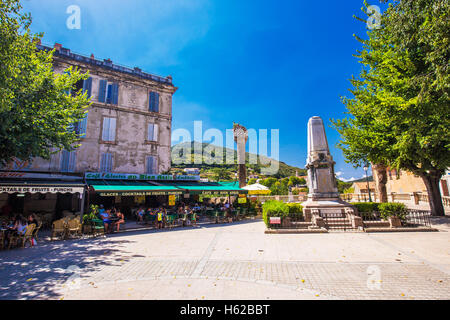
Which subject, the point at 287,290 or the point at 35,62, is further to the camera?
the point at 35,62

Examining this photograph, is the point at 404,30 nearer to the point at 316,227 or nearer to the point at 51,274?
the point at 316,227

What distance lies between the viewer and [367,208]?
39.9ft

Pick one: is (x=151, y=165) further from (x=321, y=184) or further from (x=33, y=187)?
(x=321, y=184)

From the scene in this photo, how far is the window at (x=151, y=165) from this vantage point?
72.4 feet

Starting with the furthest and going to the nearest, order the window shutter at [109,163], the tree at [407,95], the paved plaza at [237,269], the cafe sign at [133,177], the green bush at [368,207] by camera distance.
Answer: the window shutter at [109,163] < the cafe sign at [133,177] < the green bush at [368,207] < the tree at [407,95] < the paved plaza at [237,269]

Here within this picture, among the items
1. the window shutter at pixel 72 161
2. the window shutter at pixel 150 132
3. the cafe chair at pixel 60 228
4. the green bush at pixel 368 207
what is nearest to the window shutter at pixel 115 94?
the window shutter at pixel 150 132

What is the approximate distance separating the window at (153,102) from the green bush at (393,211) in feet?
71.6

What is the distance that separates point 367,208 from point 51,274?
14.4 metres

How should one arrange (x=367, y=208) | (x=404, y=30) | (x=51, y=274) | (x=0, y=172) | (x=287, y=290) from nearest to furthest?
(x=287, y=290) → (x=51, y=274) → (x=404, y=30) → (x=367, y=208) → (x=0, y=172)

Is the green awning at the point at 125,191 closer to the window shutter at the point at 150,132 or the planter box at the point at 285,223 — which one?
the planter box at the point at 285,223

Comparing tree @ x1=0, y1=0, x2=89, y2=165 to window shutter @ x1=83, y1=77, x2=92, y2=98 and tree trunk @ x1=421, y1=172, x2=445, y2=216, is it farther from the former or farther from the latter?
tree trunk @ x1=421, y1=172, x2=445, y2=216

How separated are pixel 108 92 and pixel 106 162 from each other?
23.2 feet

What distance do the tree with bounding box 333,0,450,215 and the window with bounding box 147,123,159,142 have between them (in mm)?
17346

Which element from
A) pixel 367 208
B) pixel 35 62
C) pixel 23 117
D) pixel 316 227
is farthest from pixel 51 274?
pixel 367 208
